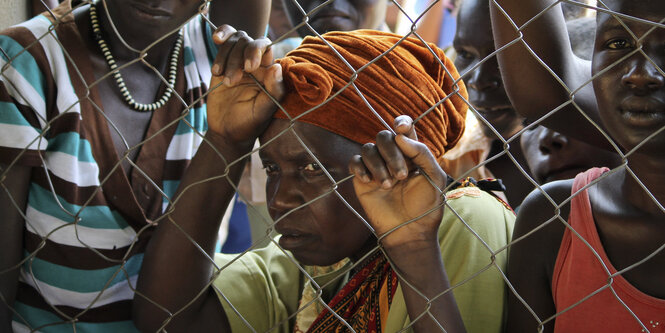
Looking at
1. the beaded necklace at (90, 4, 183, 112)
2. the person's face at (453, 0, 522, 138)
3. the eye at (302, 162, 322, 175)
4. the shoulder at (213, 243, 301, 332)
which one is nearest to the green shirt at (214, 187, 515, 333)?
the shoulder at (213, 243, 301, 332)

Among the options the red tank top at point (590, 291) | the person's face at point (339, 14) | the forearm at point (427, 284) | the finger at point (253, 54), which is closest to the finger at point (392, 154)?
the forearm at point (427, 284)

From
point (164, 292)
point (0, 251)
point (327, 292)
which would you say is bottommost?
point (327, 292)

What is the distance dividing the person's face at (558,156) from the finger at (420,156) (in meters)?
0.68

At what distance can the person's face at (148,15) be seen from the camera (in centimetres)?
155

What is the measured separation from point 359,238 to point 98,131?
0.65m

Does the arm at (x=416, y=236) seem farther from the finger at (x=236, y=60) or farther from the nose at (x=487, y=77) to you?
the nose at (x=487, y=77)

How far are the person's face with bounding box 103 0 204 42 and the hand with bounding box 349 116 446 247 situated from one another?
728mm

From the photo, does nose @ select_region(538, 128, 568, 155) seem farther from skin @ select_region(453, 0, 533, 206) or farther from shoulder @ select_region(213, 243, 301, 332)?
shoulder @ select_region(213, 243, 301, 332)

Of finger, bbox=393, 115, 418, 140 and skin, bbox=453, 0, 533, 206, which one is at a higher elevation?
finger, bbox=393, 115, 418, 140

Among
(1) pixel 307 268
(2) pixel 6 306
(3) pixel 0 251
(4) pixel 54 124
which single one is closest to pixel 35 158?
(4) pixel 54 124

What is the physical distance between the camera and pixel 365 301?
1403mm

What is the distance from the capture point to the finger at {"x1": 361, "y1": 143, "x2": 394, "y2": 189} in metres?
1.04

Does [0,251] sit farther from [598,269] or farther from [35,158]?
[598,269]

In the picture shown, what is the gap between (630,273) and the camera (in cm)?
116
